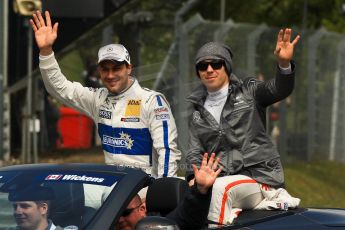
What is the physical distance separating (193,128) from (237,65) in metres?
11.3

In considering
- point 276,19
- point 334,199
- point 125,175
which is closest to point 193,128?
point 125,175

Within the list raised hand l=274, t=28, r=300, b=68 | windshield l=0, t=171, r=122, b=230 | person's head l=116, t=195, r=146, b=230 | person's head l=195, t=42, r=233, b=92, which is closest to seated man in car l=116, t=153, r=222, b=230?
person's head l=116, t=195, r=146, b=230

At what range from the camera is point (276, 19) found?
36.1m

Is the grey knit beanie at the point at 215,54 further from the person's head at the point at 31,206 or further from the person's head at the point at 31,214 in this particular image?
the person's head at the point at 31,214

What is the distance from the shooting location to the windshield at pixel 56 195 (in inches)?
264

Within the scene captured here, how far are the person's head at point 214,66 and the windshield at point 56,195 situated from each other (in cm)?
154

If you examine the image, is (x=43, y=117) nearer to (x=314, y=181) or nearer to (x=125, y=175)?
(x=314, y=181)

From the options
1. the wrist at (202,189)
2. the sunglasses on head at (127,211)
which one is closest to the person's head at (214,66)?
the wrist at (202,189)

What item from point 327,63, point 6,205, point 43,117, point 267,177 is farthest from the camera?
point 327,63

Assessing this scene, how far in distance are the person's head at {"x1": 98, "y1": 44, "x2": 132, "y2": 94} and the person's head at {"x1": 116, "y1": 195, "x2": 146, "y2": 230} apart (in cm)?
170

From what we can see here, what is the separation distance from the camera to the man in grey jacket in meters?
8.20

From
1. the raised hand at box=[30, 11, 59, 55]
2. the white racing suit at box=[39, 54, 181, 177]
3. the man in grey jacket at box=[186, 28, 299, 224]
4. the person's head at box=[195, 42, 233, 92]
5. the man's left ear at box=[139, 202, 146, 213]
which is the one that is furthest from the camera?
the raised hand at box=[30, 11, 59, 55]

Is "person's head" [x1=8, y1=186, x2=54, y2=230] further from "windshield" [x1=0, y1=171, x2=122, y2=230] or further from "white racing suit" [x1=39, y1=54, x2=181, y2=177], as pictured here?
"white racing suit" [x1=39, y1=54, x2=181, y2=177]

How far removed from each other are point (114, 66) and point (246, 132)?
41.7 inches
